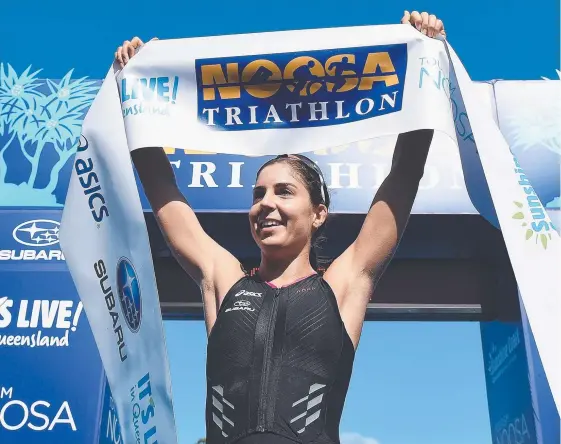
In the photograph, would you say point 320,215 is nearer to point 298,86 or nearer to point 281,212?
point 281,212

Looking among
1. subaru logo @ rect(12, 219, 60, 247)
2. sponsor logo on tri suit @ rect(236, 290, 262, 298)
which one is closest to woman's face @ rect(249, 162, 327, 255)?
sponsor logo on tri suit @ rect(236, 290, 262, 298)

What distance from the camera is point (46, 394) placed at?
5.41 metres

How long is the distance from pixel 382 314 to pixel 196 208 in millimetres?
2247

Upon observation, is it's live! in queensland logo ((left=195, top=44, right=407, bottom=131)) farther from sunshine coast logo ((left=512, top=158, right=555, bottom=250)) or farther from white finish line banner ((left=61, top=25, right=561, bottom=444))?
sunshine coast logo ((left=512, top=158, right=555, bottom=250))

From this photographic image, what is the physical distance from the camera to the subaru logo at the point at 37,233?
233 inches

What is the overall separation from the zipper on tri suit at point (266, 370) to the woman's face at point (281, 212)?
24 centimetres

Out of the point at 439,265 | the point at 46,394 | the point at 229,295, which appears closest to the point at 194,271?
the point at 229,295

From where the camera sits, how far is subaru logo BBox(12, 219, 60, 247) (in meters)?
5.93

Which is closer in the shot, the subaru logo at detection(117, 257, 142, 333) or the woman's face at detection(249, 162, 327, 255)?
the woman's face at detection(249, 162, 327, 255)

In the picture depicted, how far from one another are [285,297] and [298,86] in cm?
110

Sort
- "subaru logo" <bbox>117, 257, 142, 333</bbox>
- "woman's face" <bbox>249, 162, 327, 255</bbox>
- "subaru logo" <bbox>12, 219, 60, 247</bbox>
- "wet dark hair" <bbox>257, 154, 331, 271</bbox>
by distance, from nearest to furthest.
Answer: "woman's face" <bbox>249, 162, 327, 255</bbox> < "wet dark hair" <bbox>257, 154, 331, 271</bbox> < "subaru logo" <bbox>117, 257, 142, 333</bbox> < "subaru logo" <bbox>12, 219, 60, 247</bbox>

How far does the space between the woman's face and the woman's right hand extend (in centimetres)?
99

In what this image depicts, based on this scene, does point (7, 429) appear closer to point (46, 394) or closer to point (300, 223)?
point (46, 394)

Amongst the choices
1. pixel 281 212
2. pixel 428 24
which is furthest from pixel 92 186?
pixel 428 24
